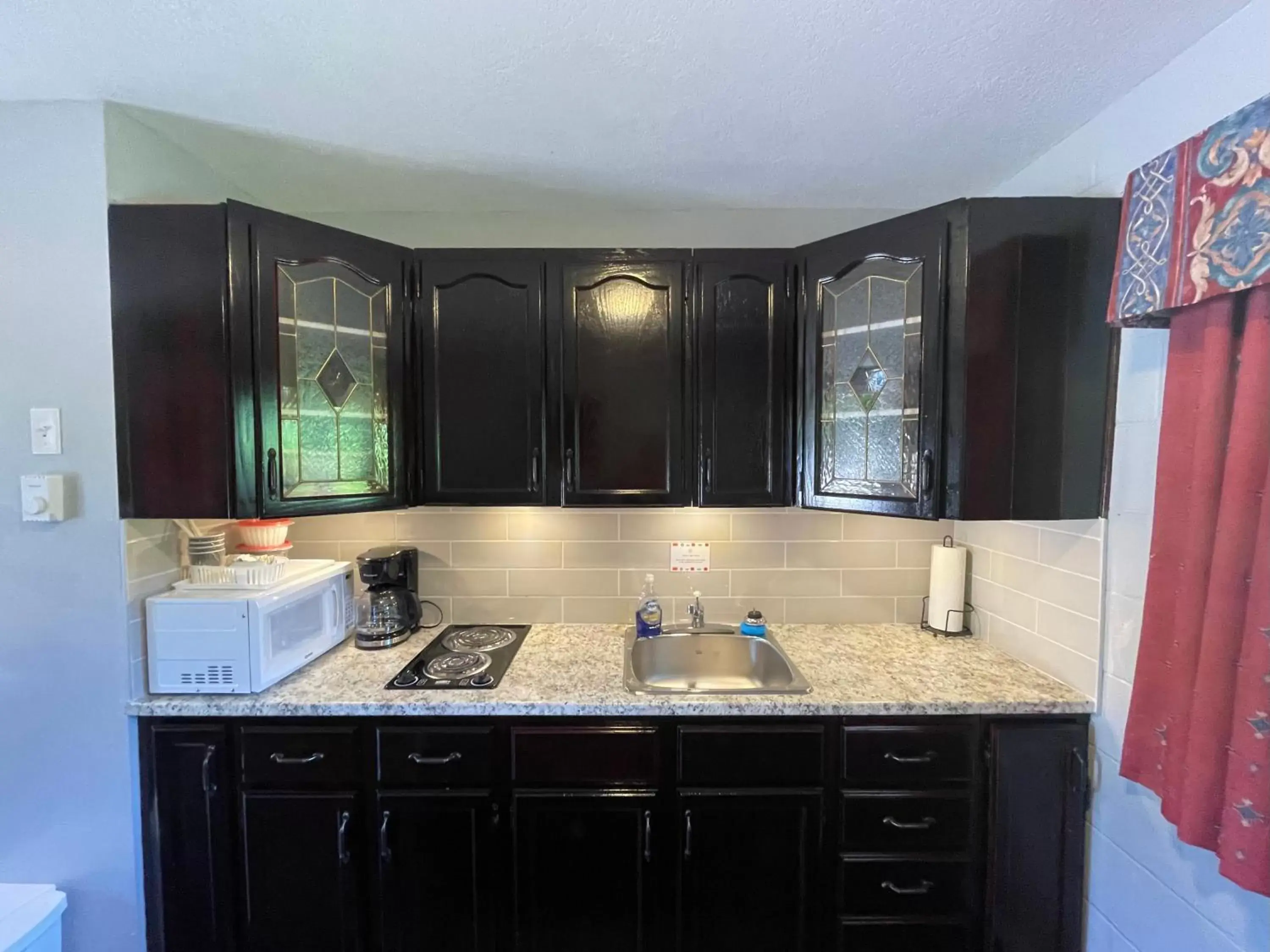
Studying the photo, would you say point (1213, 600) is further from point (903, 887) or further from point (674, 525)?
point (674, 525)

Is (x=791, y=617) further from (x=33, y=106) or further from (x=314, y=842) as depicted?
(x=33, y=106)

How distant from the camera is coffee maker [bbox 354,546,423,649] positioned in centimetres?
171

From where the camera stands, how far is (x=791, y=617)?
194cm

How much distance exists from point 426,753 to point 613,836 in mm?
548

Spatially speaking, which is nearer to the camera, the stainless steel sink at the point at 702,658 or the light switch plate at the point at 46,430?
the light switch plate at the point at 46,430

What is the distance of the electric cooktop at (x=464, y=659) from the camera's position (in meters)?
1.44

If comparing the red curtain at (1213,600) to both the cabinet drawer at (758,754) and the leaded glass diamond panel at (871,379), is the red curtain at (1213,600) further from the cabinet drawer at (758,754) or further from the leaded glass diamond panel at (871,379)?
the cabinet drawer at (758,754)

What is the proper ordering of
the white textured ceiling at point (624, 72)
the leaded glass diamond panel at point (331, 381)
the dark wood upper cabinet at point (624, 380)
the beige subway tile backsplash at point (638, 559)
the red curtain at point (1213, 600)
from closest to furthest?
the red curtain at point (1213, 600) → the white textured ceiling at point (624, 72) → the leaded glass diamond panel at point (331, 381) → the dark wood upper cabinet at point (624, 380) → the beige subway tile backsplash at point (638, 559)

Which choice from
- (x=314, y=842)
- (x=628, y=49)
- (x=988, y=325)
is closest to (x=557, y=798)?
(x=314, y=842)

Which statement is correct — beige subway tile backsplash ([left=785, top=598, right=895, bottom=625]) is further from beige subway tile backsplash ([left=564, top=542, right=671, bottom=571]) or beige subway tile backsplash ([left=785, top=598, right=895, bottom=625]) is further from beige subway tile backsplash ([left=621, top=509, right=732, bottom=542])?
beige subway tile backsplash ([left=564, top=542, right=671, bottom=571])

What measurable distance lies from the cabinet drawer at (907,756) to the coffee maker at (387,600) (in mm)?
1432

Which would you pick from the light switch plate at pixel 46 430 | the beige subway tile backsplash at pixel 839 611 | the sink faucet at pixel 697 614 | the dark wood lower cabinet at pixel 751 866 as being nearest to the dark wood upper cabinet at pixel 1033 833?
the dark wood lower cabinet at pixel 751 866

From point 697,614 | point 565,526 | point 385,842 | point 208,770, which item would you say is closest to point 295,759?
point 208,770

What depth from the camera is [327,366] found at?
1453 mm
